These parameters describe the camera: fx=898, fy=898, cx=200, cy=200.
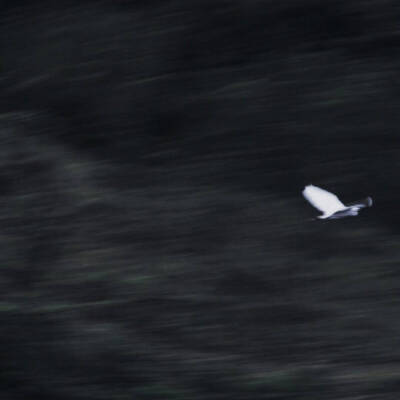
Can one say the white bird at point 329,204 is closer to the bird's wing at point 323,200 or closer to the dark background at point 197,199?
the bird's wing at point 323,200

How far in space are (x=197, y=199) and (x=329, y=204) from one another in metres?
0.95

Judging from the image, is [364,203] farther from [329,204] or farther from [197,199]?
[197,199]

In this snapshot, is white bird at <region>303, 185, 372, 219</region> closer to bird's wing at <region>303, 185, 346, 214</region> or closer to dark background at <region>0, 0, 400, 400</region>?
bird's wing at <region>303, 185, 346, 214</region>

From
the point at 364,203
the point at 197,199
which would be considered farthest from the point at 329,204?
the point at 197,199

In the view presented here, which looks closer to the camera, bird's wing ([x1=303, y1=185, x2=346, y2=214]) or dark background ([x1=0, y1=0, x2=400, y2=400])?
dark background ([x1=0, y1=0, x2=400, y2=400])

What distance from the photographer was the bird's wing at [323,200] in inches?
225

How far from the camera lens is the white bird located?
567 centimetres

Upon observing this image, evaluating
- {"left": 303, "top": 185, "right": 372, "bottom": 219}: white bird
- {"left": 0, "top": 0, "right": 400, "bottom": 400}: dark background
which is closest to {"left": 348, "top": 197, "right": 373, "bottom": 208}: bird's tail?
{"left": 303, "top": 185, "right": 372, "bottom": 219}: white bird

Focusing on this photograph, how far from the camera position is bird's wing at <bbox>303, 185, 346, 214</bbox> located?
5727mm

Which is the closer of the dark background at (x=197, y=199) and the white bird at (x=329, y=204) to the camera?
the dark background at (x=197, y=199)

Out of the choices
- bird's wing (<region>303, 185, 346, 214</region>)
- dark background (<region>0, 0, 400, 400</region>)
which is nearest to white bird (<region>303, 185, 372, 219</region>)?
bird's wing (<region>303, 185, 346, 214</region>)

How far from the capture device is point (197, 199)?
6.21 meters

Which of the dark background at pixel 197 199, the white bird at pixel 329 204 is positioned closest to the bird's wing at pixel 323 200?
the white bird at pixel 329 204

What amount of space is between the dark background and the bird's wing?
214 mm
